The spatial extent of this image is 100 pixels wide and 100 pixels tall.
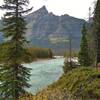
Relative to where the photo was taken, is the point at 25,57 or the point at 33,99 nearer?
the point at 33,99

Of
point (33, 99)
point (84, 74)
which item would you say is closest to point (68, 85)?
point (84, 74)

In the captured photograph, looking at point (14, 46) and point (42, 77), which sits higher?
point (14, 46)

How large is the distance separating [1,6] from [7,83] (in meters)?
6.06

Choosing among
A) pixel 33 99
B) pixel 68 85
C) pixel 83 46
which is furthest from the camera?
pixel 83 46

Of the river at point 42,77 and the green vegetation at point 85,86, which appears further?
the river at point 42,77

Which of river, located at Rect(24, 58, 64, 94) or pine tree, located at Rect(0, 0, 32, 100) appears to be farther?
river, located at Rect(24, 58, 64, 94)

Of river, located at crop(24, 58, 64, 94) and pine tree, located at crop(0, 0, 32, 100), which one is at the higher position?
pine tree, located at crop(0, 0, 32, 100)

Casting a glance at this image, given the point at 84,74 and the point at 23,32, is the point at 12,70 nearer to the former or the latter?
the point at 23,32

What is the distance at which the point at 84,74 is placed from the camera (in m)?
31.0

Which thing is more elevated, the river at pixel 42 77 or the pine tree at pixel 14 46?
the pine tree at pixel 14 46

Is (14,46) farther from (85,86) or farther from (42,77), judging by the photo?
(42,77)

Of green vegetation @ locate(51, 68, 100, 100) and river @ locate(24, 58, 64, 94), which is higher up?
green vegetation @ locate(51, 68, 100, 100)

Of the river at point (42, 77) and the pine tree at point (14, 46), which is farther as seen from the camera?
the river at point (42, 77)

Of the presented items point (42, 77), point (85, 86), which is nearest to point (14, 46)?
point (85, 86)
